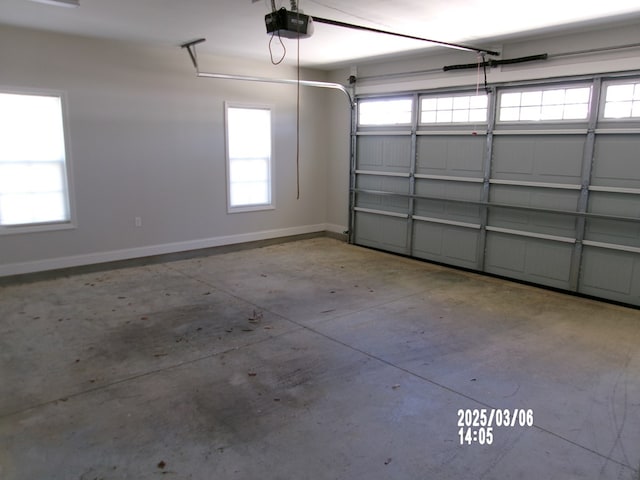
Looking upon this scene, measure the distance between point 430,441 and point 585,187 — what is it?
3628mm

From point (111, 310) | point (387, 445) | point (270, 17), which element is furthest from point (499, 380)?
point (111, 310)

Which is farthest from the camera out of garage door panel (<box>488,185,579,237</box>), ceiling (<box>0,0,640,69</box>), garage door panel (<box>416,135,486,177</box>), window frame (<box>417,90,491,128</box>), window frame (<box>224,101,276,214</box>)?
window frame (<box>224,101,276,214</box>)

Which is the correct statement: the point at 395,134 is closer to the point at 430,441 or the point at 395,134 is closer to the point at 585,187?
the point at 585,187

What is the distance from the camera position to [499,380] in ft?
10.6

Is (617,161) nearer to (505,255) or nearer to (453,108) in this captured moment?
(505,255)

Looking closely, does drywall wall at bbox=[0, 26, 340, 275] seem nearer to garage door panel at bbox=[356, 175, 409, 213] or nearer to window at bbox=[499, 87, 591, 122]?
garage door panel at bbox=[356, 175, 409, 213]

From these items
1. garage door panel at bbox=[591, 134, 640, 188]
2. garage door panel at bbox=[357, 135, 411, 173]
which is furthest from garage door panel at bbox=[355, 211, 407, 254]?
garage door panel at bbox=[591, 134, 640, 188]

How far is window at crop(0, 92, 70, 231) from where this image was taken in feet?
16.9

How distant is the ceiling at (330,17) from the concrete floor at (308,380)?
2.78 m

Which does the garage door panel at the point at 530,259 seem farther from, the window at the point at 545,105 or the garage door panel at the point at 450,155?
the window at the point at 545,105

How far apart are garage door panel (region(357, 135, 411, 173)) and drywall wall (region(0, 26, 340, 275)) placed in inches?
47.7

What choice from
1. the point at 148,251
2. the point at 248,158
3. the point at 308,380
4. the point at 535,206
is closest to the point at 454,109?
the point at 535,206

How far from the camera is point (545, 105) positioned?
5215 millimetres

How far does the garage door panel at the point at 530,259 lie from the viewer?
5.24 metres
